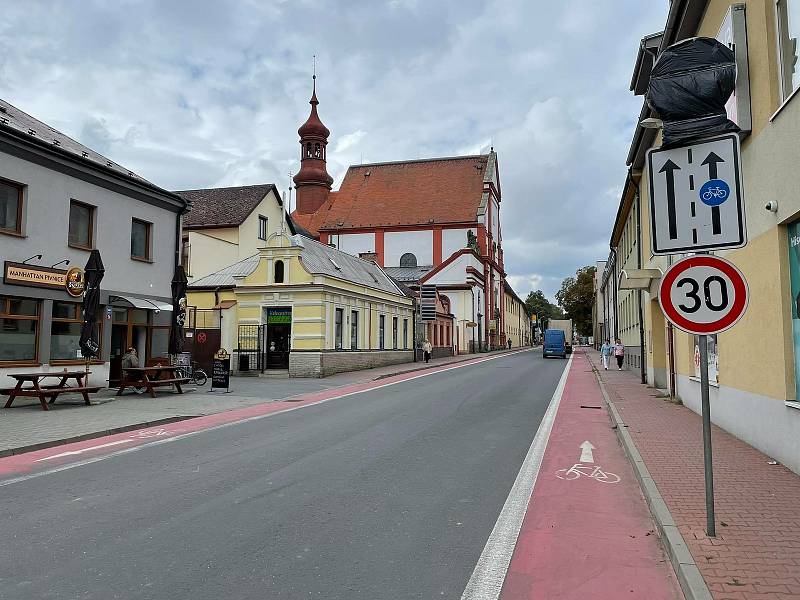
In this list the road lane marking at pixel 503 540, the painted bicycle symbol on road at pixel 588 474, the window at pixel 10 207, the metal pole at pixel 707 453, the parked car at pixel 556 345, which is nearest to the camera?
the road lane marking at pixel 503 540

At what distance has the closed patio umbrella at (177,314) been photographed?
63.2ft

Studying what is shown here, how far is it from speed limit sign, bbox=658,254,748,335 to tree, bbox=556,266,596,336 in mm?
82122

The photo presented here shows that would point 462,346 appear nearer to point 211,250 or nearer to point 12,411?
point 211,250

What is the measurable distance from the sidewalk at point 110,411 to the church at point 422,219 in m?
39.2

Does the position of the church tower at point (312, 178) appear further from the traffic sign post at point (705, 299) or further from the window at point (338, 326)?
the traffic sign post at point (705, 299)

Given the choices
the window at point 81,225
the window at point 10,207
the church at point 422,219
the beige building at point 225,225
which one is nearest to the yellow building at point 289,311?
the beige building at point 225,225

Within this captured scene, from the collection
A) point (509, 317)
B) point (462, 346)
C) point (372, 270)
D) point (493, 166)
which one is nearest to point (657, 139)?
point (372, 270)

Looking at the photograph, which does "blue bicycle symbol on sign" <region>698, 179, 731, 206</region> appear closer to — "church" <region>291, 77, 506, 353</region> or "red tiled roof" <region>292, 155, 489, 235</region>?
"church" <region>291, 77, 506, 353</region>

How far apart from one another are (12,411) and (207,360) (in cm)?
1380

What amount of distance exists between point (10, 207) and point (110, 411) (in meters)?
6.45

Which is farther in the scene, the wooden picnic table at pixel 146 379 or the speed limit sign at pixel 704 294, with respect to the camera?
the wooden picnic table at pixel 146 379

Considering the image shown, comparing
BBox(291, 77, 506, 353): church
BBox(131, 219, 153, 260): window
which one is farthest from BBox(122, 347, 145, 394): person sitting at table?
BBox(291, 77, 506, 353): church

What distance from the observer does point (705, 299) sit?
5051 millimetres

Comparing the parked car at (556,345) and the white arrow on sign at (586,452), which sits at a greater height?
the parked car at (556,345)
